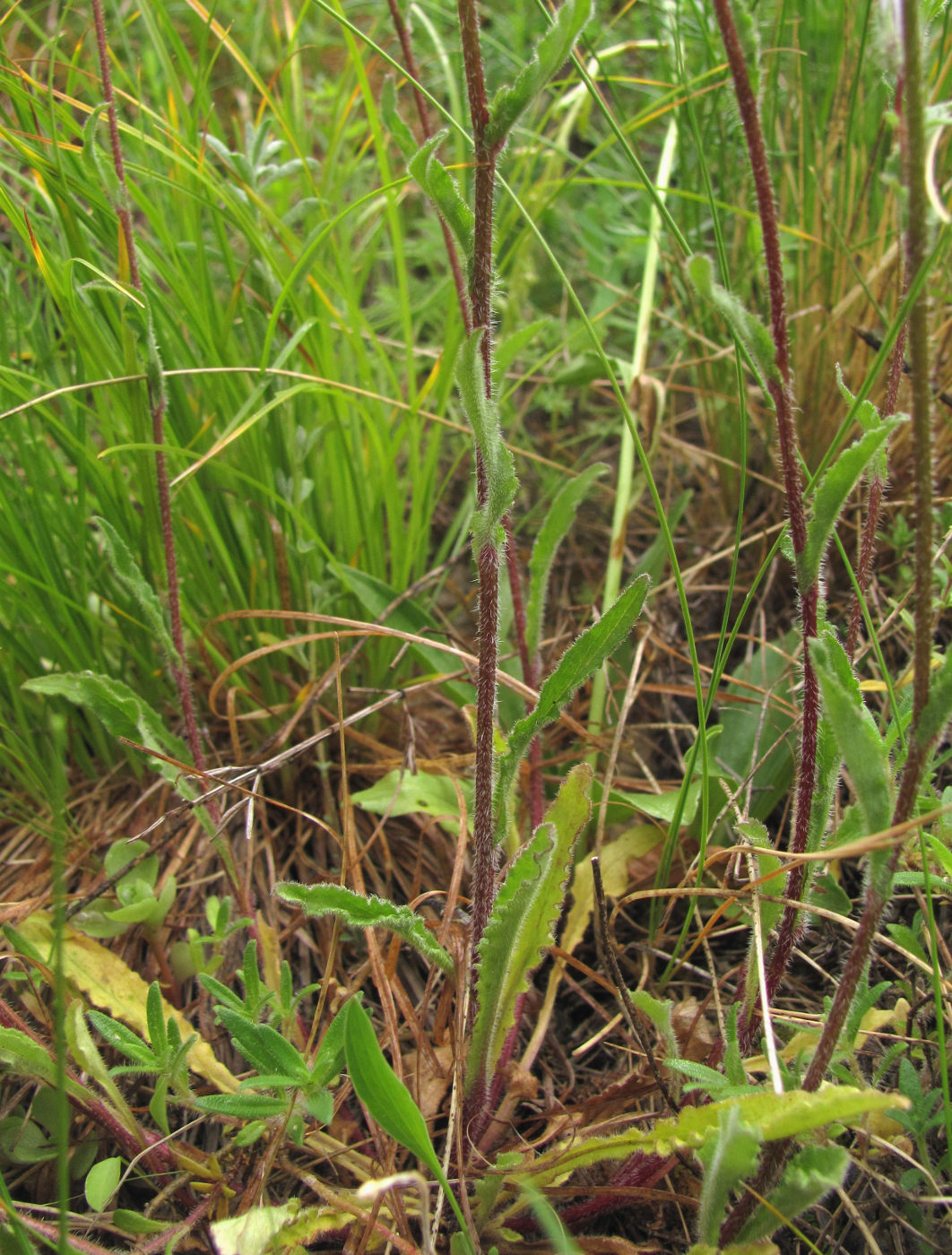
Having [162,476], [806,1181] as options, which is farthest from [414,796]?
[806,1181]

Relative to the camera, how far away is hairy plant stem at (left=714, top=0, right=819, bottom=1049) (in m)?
0.70

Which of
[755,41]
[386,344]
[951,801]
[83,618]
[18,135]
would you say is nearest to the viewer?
[755,41]

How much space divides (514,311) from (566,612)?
663mm

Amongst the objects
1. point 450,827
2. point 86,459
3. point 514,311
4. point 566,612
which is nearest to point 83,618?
point 86,459

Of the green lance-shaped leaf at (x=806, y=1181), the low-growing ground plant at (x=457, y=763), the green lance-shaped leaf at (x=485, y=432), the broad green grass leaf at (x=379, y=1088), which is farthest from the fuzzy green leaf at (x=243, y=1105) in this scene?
the green lance-shaped leaf at (x=485, y=432)

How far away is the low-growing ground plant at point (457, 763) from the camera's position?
783mm

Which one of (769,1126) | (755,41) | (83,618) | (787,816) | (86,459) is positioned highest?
(755,41)

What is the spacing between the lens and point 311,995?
1273 mm

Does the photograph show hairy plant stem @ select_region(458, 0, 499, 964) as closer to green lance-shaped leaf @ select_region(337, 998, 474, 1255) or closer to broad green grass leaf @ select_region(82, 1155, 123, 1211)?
green lance-shaped leaf @ select_region(337, 998, 474, 1255)

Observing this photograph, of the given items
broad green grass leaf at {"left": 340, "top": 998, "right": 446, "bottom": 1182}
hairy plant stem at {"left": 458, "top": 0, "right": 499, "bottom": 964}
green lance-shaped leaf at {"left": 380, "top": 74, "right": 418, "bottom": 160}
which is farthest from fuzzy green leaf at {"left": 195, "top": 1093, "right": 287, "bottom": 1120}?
green lance-shaped leaf at {"left": 380, "top": 74, "right": 418, "bottom": 160}

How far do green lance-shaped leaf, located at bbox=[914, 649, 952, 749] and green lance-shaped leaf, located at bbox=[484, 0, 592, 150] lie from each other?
1.85 ft

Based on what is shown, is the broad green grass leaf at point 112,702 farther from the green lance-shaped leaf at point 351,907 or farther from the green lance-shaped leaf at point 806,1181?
the green lance-shaped leaf at point 806,1181

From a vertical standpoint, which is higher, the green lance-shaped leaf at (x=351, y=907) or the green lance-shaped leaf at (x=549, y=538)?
the green lance-shaped leaf at (x=549, y=538)

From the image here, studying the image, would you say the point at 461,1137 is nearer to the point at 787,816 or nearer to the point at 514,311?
the point at 787,816
